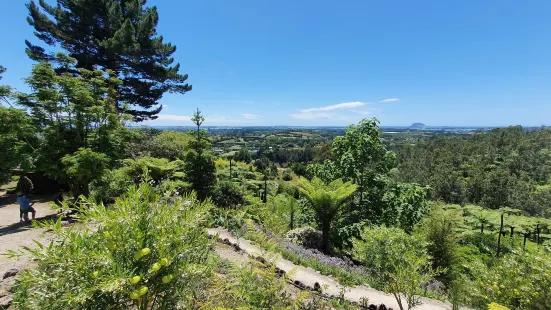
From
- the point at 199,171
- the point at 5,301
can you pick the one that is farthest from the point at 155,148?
the point at 5,301

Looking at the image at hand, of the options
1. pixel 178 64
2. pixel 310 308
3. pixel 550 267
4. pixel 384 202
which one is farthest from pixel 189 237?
pixel 178 64

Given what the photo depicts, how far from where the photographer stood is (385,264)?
Answer: 3229mm

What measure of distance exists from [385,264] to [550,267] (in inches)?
58.5

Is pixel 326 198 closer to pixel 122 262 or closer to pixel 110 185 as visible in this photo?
pixel 122 262

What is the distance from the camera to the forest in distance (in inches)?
57.9

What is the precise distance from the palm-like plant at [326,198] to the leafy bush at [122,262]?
5092 millimetres

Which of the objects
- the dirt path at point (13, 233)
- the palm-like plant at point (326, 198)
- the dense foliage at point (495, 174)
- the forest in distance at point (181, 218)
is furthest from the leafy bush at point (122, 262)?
the dense foliage at point (495, 174)

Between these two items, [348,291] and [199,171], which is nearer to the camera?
[348,291]

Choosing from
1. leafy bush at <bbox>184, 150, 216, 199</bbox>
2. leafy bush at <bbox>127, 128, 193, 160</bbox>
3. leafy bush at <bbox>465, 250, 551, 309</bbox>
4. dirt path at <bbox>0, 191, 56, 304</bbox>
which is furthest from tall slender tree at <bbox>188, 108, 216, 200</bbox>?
leafy bush at <bbox>465, 250, 551, 309</bbox>

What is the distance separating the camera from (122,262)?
1.43 metres

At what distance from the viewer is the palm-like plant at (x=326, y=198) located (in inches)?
257

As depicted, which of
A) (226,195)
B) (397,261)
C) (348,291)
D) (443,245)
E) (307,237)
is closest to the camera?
(397,261)

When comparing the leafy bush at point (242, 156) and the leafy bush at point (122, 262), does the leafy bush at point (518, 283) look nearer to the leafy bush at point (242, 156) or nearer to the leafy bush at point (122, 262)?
the leafy bush at point (122, 262)

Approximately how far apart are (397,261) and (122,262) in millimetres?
2985
